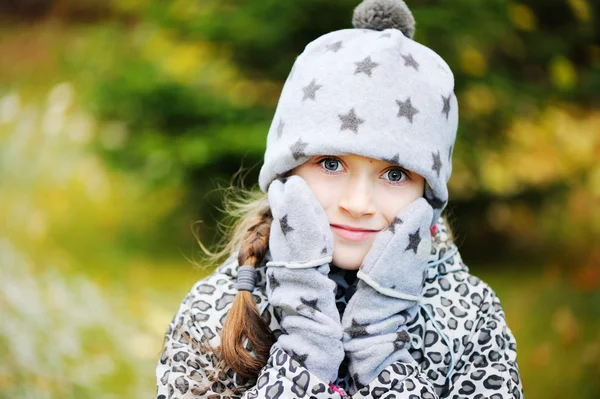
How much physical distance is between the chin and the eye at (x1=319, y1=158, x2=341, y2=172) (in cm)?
19

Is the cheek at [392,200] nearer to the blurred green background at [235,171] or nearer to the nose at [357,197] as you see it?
the nose at [357,197]

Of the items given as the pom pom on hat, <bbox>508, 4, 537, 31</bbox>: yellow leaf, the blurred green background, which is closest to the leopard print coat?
the pom pom on hat

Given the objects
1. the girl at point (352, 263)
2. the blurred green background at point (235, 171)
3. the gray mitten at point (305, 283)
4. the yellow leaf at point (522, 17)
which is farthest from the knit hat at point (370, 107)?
the yellow leaf at point (522, 17)

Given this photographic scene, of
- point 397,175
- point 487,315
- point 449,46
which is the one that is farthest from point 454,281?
point 449,46

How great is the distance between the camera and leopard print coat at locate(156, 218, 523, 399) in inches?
75.0

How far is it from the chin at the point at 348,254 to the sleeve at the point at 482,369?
277 mm

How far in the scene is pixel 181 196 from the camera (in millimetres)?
5059

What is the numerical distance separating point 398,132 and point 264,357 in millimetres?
689

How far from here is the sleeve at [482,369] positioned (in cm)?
181

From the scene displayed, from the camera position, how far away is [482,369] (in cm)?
193

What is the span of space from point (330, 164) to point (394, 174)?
0.17 m

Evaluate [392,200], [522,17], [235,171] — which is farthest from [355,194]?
[522,17]

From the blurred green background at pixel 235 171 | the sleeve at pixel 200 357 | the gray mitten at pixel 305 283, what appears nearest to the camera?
the gray mitten at pixel 305 283

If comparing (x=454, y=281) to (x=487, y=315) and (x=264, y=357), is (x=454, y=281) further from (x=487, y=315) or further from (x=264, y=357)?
(x=264, y=357)
